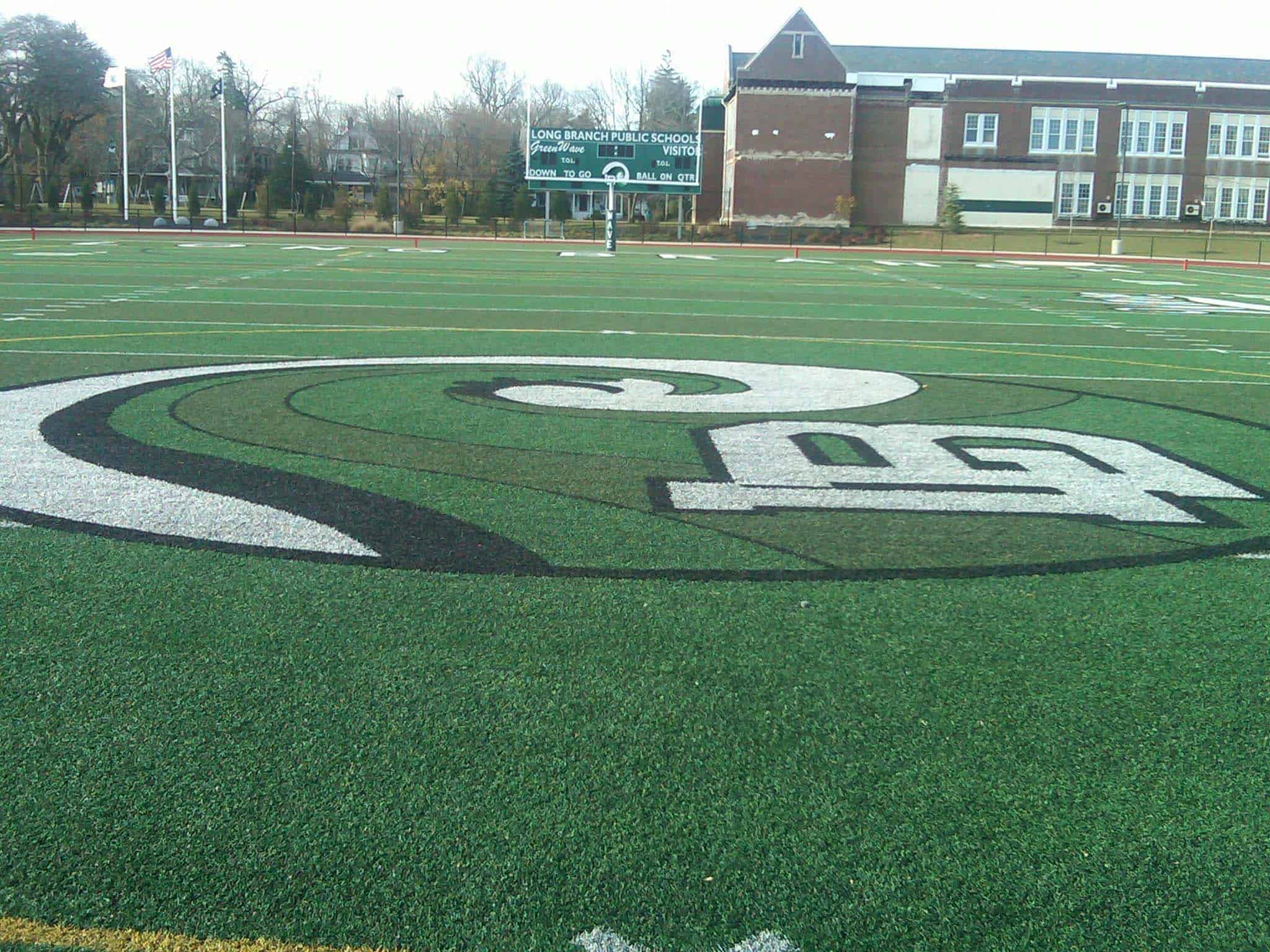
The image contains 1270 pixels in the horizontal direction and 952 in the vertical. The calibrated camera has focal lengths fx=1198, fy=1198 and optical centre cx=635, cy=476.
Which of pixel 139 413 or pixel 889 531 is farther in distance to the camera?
pixel 139 413

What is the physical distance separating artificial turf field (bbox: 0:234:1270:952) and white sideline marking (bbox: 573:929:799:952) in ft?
0.05

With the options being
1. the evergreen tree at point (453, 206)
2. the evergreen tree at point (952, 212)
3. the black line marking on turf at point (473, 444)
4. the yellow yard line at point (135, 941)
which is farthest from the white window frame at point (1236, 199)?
the yellow yard line at point (135, 941)

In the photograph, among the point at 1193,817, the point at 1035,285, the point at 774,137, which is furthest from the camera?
the point at 774,137

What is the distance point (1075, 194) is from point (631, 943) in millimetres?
70136

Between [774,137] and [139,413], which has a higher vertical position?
[774,137]

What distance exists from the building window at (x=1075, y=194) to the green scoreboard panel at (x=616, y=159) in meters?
28.4

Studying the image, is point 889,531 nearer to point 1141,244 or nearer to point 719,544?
point 719,544

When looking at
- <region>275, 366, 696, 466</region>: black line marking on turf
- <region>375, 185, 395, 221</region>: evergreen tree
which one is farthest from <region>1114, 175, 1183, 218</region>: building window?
<region>275, 366, 696, 466</region>: black line marking on turf

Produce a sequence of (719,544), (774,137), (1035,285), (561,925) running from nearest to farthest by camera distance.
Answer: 1. (561,925)
2. (719,544)
3. (1035,285)
4. (774,137)

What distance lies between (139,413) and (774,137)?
58598mm

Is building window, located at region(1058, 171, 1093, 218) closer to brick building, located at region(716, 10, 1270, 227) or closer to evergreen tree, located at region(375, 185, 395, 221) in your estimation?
brick building, located at region(716, 10, 1270, 227)

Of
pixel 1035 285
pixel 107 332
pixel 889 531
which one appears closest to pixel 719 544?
pixel 889 531

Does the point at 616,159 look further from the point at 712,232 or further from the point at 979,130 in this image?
the point at 979,130

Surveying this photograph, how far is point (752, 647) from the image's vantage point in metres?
3.62
